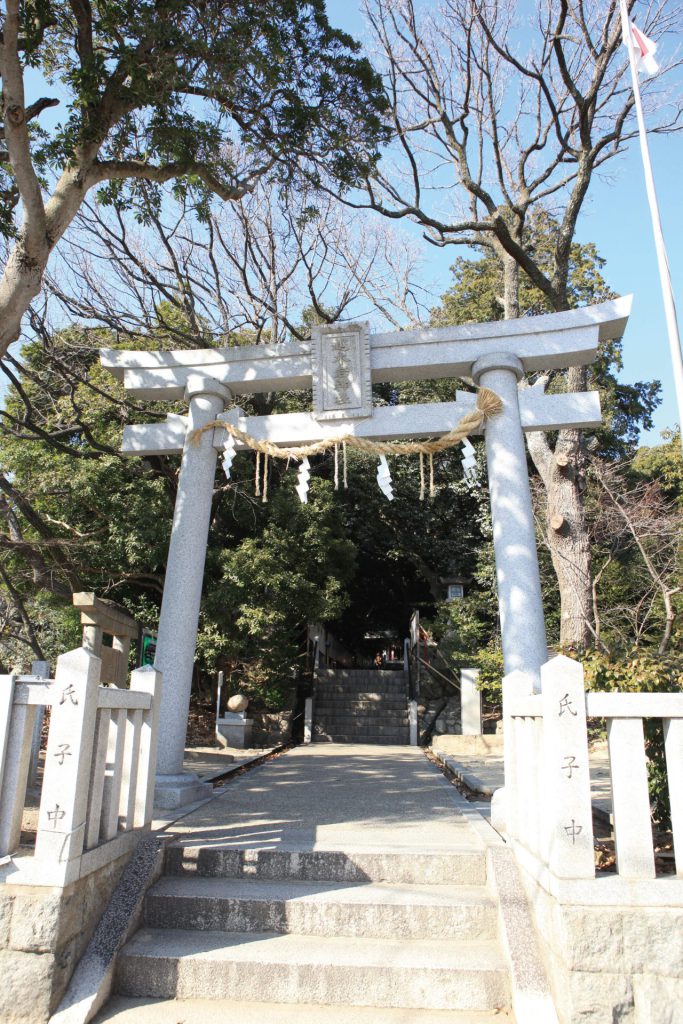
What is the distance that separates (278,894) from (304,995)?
0.60 m

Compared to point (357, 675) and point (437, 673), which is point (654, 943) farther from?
point (357, 675)

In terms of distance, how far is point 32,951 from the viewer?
3.08 meters

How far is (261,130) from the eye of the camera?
697 cm

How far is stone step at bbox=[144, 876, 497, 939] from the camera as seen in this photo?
354 cm

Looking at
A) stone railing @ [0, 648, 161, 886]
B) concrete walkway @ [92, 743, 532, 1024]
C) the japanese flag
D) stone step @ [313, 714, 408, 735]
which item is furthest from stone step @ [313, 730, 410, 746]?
the japanese flag

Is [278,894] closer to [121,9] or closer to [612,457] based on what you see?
[121,9]

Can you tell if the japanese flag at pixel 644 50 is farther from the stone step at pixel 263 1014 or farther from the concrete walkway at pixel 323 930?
the stone step at pixel 263 1014

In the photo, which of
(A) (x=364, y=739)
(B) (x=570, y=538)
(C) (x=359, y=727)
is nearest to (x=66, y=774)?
(B) (x=570, y=538)

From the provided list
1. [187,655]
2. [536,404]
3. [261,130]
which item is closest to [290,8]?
[261,130]

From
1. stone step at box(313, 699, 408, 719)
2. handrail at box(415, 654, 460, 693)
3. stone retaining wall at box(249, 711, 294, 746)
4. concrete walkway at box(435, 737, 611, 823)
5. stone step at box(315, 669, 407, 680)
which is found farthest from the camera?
stone step at box(315, 669, 407, 680)

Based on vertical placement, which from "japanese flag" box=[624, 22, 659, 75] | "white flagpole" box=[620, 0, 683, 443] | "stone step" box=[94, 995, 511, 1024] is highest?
"japanese flag" box=[624, 22, 659, 75]

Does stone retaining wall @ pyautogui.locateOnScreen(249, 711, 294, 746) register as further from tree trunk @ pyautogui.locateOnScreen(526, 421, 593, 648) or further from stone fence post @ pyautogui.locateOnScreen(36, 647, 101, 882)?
stone fence post @ pyautogui.locateOnScreen(36, 647, 101, 882)

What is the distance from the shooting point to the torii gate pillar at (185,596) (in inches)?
221

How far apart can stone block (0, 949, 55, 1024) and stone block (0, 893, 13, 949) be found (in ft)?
0.16
